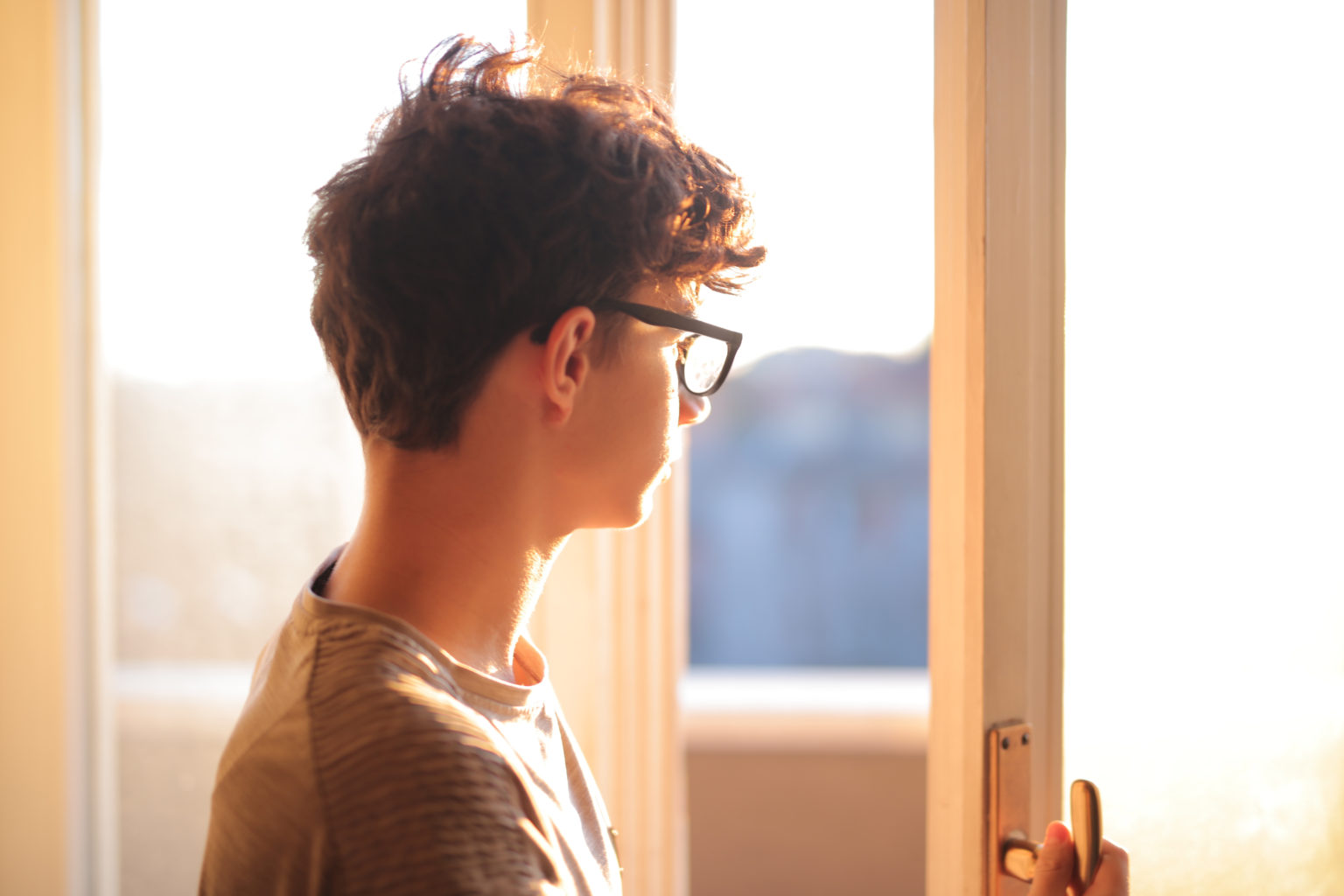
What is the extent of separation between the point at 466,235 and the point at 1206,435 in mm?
778

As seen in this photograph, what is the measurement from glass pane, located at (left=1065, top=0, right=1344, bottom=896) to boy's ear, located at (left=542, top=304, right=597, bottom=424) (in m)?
0.50

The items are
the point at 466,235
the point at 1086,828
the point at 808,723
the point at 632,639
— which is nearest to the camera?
the point at 466,235

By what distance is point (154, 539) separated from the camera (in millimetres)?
1316

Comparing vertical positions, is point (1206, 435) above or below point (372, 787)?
above

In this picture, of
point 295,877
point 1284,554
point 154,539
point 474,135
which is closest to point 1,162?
point 154,539

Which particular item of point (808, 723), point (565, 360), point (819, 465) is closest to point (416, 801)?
point (565, 360)

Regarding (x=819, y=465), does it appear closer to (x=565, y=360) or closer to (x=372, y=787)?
(x=565, y=360)

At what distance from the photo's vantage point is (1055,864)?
2.37 feet

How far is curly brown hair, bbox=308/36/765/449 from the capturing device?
0.60 metres

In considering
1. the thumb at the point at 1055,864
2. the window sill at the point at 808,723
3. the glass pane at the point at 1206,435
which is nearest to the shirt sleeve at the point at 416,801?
the thumb at the point at 1055,864

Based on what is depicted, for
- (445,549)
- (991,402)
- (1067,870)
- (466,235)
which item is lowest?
(1067,870)

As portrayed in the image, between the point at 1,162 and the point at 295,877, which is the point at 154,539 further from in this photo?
the point at 295,877

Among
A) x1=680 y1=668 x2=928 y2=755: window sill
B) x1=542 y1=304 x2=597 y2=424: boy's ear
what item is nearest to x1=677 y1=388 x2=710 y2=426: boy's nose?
x1=542 y1=304 x2=597 y2=424: boy's ear

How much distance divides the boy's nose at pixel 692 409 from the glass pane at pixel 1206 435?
37 cm
